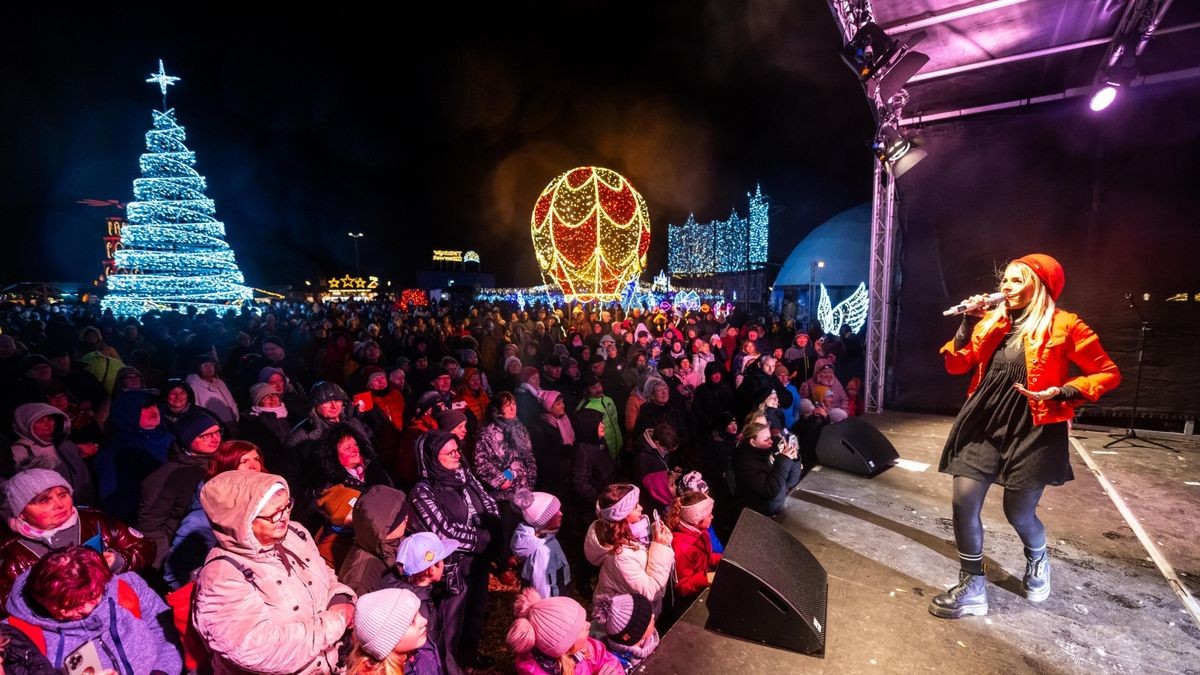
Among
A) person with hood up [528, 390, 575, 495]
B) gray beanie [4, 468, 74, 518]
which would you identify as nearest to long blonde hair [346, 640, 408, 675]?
gray beanie [4, 468, 74, 518]

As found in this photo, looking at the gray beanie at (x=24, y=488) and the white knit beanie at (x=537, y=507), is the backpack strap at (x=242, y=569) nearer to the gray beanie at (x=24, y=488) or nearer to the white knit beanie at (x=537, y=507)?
the gray beanie at (x=24, y=488)

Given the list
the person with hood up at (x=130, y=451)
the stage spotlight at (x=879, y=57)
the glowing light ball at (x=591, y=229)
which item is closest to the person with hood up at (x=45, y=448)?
the person with hood up at (x=130, y=451)

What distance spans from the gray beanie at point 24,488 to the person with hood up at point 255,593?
4.63ft

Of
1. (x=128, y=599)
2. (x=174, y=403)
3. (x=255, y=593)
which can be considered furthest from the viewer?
(x=174, y=403)

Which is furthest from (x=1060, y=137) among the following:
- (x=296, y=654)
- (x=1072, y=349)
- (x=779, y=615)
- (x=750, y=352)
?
(x=296, y=654)

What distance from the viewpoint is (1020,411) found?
9.12 ft

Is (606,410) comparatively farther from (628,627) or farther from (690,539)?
(628,627)

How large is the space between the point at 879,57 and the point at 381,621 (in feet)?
21.1

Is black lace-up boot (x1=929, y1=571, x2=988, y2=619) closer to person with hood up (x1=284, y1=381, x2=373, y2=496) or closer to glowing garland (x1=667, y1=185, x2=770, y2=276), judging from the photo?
person with hood up (x1=284, y1=381, x2=373, y2=496)

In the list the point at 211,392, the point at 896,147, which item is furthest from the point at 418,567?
the point at 896,147

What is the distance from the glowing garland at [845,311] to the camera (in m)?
19.9

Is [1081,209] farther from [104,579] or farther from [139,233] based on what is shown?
[139,233]

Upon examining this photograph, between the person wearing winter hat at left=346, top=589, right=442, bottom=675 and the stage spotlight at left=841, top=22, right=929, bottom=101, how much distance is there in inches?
244

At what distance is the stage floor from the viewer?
253 centimetres
